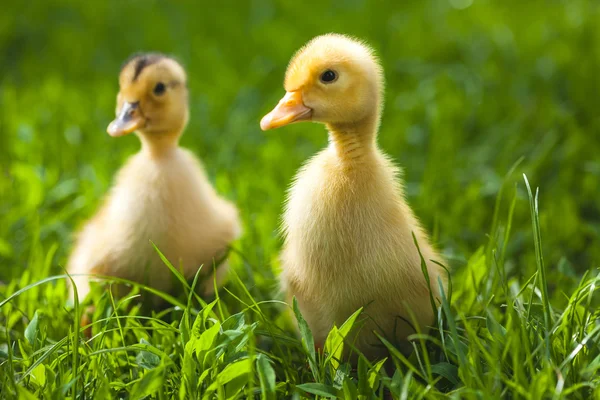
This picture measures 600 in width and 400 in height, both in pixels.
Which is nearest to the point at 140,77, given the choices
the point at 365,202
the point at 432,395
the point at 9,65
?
the point at 365,202

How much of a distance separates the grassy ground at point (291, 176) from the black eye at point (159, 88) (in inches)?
23.8

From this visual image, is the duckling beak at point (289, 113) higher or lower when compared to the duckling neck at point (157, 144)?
higher

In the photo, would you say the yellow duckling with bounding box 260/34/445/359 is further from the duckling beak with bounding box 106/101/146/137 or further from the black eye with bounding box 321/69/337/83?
the duckling beak with bounding box 106/101/146/137

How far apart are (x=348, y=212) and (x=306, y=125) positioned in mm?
2074

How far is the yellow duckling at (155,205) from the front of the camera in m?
2.26

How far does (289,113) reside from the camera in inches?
70.1

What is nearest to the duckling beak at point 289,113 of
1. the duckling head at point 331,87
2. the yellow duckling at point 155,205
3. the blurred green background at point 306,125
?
the duckling head at point 331,87

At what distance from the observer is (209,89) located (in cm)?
416

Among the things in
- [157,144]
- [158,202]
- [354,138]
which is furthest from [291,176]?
[354,138]

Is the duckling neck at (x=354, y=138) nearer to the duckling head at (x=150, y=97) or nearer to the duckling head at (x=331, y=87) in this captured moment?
the duckling head at (x=331, y=87)

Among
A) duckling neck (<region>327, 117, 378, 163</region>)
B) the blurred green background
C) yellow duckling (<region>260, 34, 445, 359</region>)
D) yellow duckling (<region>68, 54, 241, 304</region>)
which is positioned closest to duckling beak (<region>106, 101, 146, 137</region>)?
yellow duckling (<region>68, 54, 241, 304</region>)

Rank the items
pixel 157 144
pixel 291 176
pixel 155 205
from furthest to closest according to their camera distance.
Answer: pixel 291 176 < pixel 157 144 < pixel 155 205

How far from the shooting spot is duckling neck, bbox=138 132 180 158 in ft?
7.89

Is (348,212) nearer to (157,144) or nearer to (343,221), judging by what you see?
(343,221)
